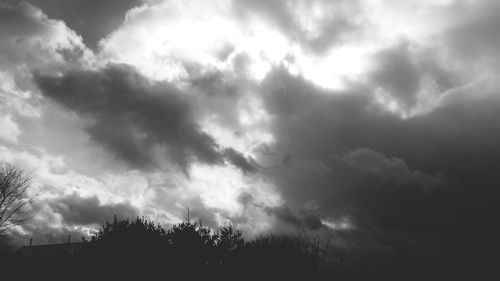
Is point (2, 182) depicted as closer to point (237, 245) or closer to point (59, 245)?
point (237, 245)

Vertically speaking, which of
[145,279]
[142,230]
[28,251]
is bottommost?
[145,279]

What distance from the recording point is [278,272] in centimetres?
3500

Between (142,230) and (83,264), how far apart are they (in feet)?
15.7

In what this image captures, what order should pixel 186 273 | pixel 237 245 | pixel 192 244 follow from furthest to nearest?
pixel 237 245, pixel 192 244, pixel 186 273

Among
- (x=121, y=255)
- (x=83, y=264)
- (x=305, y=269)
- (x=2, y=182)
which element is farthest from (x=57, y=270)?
(x=305, y=269)

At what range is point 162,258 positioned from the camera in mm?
27406

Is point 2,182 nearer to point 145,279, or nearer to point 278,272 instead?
point 145,279

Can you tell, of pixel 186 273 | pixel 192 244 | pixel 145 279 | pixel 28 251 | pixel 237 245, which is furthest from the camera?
pixel 28 251

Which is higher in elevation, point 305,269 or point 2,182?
point 2,182

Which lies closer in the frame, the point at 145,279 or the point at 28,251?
the point at 145,279

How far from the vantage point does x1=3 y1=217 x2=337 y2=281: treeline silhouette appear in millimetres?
25812

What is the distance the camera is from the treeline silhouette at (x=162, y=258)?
25812 millimetres

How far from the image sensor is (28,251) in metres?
78.1

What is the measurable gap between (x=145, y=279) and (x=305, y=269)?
19.9 metres
